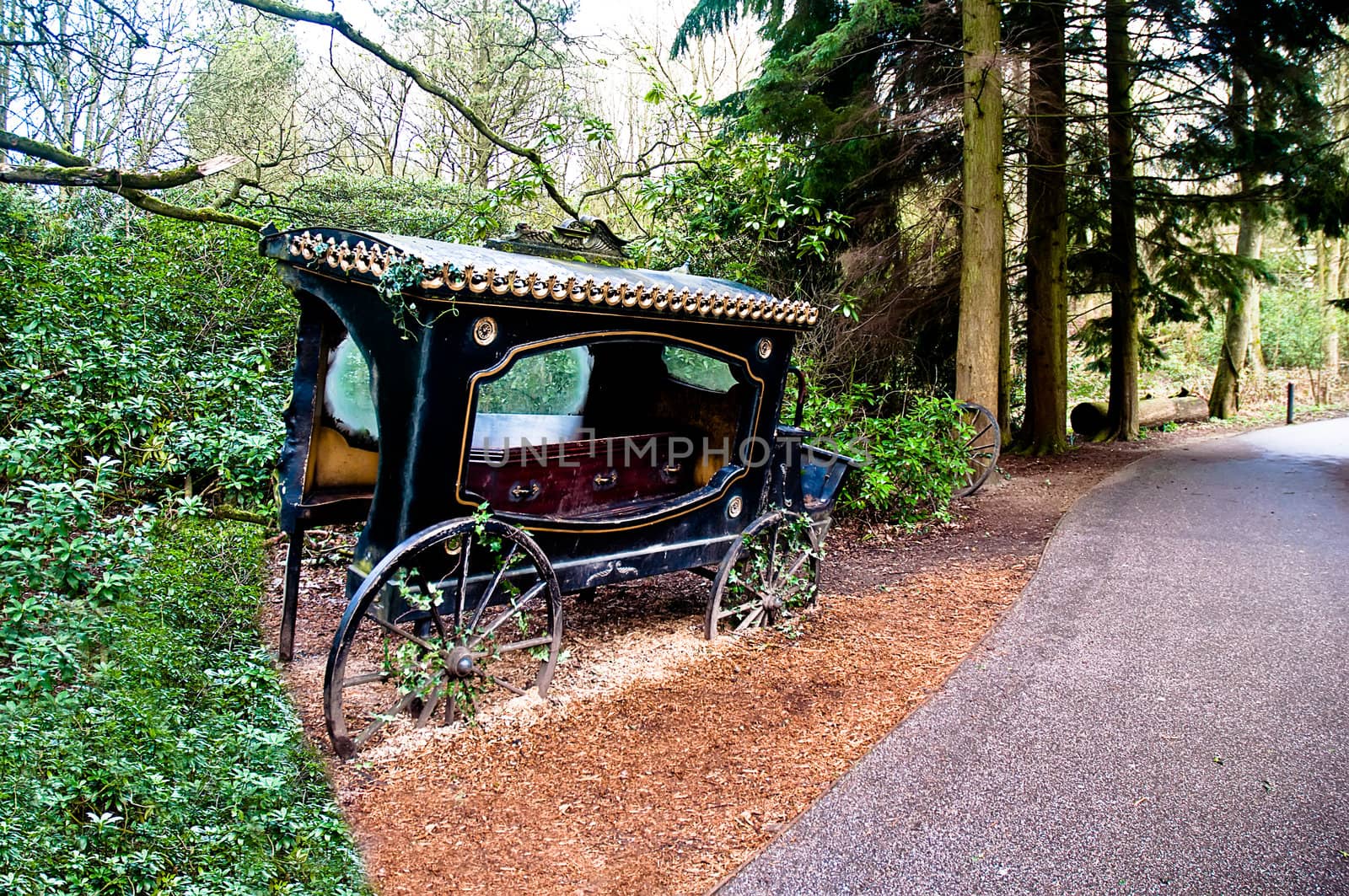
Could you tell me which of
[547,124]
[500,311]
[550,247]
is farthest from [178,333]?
[500,311]

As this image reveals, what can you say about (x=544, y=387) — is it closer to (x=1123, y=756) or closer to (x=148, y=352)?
(x=148, y=352)

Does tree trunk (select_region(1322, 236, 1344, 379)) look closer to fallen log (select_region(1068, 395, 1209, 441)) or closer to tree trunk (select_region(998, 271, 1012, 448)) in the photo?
fallen log (select_region(1068, 395, 1209, 441))

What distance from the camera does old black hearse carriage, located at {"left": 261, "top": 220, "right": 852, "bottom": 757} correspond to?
127 inches

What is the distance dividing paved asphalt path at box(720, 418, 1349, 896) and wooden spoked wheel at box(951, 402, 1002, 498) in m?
2.50

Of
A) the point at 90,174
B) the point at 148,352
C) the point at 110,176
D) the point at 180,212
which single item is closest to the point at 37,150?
the point at 90,174

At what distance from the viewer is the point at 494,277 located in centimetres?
313

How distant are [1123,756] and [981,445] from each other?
5.82 metres

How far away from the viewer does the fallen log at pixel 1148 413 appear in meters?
13.8

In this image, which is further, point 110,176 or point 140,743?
point 110,176

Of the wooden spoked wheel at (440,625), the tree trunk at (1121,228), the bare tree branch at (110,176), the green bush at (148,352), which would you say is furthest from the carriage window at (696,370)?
the tree trunk at (1121,228)

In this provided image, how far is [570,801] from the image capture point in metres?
3.09

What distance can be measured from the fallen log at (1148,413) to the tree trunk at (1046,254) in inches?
96.5

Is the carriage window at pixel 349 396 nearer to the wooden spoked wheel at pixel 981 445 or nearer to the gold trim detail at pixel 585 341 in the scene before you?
the gold trim detail at pixel 585 341

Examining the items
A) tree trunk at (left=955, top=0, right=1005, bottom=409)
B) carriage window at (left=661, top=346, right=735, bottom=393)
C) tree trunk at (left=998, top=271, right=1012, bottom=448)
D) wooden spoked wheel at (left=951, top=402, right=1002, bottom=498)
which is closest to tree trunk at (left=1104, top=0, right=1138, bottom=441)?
tree trunk at (left=955, top=0, right=1005, bottom=409)
